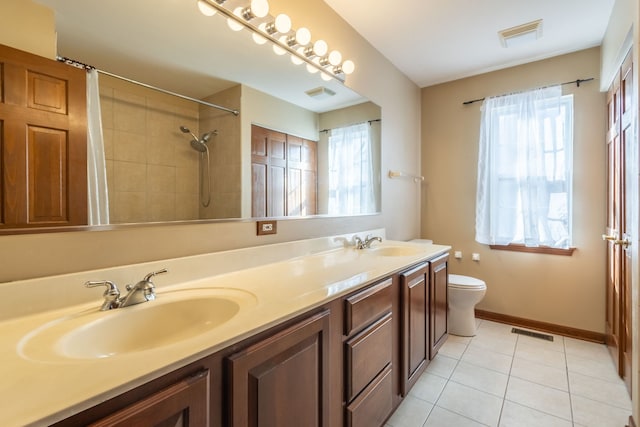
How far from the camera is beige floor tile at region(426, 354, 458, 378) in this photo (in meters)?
1.97

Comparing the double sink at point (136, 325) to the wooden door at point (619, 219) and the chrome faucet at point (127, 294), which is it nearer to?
the chrome faucet at point (127, 294)

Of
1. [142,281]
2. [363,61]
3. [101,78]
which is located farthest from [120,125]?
[363,61]

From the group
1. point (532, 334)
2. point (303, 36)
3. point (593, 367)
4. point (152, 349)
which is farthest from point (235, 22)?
point (532, 334)

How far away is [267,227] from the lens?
5.04 ft

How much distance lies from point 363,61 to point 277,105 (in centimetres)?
106

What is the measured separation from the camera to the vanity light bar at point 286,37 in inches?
54.2

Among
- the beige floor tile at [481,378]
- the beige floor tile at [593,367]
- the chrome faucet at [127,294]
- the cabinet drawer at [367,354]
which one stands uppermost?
the chrome faucet at [127,294]

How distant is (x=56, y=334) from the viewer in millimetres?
743

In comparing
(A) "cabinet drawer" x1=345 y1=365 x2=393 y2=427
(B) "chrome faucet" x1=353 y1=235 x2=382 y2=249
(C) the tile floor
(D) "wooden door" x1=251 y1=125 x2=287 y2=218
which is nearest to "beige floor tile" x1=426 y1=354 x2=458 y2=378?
(C) the tile floor

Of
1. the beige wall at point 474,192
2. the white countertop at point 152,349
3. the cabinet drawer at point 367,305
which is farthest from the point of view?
the beige wall at point 474,192

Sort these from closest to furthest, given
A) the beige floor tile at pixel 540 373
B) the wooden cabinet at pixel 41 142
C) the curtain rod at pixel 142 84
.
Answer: the wooden cabinet at pixel 41 142 → the curtain rod at pixel 142 84 → the beige floor tile at pixel 540 373

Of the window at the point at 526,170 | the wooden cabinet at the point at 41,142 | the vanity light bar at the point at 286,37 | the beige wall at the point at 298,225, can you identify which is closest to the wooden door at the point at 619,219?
the window at the point at 526,170

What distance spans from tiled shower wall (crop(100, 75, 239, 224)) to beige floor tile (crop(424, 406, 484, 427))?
159 cm

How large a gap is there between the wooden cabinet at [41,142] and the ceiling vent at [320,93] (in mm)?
1197
